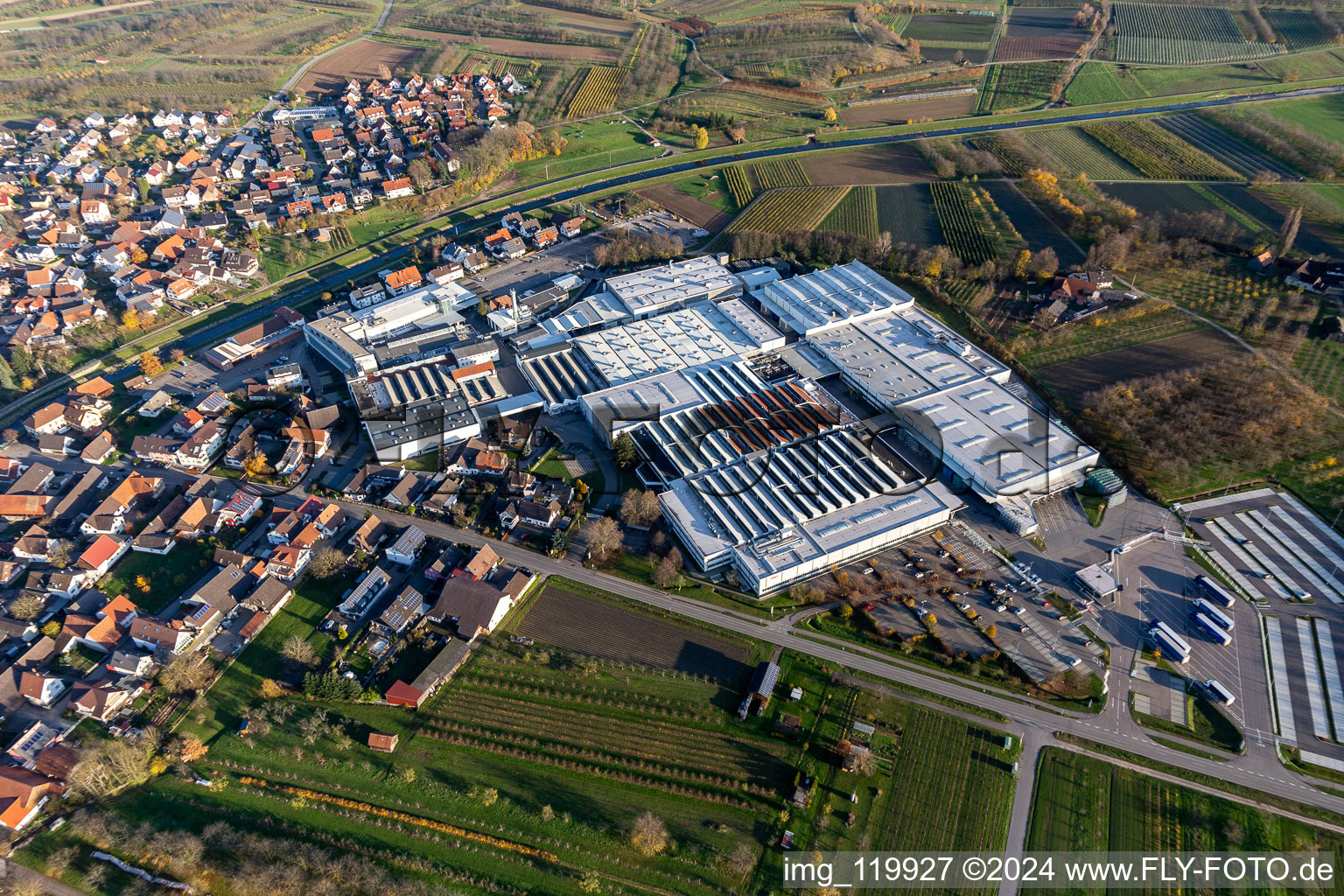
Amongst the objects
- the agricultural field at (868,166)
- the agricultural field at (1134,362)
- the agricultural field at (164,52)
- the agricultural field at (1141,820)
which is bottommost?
the agricultural field at (1141,820)

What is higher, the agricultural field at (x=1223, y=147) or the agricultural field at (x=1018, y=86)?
the agricultural field at (x=1018, y=86)

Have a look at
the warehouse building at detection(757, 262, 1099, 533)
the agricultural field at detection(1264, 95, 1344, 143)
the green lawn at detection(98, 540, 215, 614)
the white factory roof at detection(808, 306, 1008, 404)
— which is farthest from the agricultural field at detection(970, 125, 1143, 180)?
the green lawn at detection(98, 540, 215, 614)

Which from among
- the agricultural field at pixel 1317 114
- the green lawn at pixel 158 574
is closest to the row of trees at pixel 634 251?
the green lawn at pixel 158 574

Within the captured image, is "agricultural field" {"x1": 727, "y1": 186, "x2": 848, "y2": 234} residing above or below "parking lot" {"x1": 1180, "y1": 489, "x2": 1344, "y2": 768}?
above

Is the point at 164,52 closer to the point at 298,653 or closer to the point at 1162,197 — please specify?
the point at 298,653

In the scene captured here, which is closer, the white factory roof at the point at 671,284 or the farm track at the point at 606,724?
the farm track at the point at 606,724

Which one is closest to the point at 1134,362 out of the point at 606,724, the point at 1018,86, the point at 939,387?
the point at 939,387

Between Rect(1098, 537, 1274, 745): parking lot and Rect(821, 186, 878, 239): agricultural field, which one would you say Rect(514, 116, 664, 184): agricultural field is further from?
Rect(1098, 537, 1274, 745): parking lot

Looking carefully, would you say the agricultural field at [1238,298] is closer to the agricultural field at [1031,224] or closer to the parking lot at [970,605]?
the agricultural field at [1031,224]
